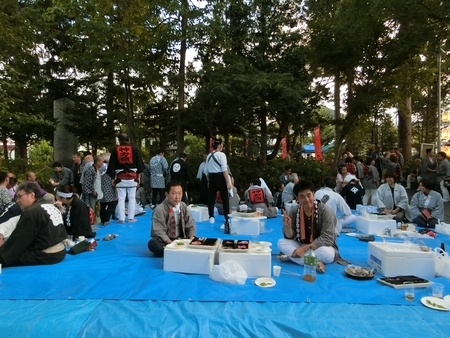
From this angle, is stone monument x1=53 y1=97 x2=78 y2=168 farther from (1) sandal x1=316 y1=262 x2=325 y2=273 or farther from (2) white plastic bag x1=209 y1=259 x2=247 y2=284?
(1) sandal x1=316 y1=262 x2=325 y2=273

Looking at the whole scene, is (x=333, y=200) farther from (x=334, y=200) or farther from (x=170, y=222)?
(x=170, y=222)

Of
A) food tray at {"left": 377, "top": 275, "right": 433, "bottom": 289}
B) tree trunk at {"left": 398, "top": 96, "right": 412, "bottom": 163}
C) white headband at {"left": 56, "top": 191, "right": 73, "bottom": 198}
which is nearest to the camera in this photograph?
food tray at {"left": 377, "top": 275, "right": 433, "bottom": 289}

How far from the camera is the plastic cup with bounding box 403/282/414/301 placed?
283cm

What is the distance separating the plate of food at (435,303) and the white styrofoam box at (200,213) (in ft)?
13.8

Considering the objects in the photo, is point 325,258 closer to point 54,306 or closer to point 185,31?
point 54,306

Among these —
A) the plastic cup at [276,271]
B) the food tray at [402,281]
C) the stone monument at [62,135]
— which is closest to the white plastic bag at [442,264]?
the food tray at [402,281]

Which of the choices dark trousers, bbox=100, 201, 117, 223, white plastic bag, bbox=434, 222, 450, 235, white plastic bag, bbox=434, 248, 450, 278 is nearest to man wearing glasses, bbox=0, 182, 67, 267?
dark trousers, bbox=100, 201, 117, 223

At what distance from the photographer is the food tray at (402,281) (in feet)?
9.93

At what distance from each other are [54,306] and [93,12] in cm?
883

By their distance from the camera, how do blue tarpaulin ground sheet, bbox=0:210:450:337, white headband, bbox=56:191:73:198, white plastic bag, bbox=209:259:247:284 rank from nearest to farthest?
1. blue tarpaulin ground sheet, bbox=0:210:450:337
2. white plastic bag, bbox=209:259:247:284
3. white headband, bbox=56:191:73:198

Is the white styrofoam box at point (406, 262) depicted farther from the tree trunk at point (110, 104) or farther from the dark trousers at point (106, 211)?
the tree trunk at point (110, 104)

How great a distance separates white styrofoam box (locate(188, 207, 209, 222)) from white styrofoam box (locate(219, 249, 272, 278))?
3098mm

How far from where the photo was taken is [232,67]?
31.4 ft

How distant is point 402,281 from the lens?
310 centimetres
